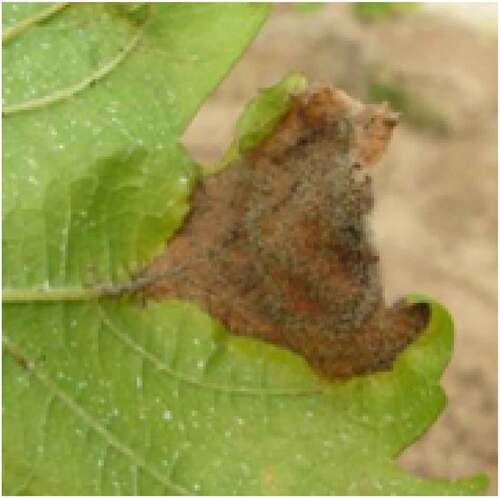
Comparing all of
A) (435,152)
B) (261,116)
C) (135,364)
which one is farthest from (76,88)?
(435,152)

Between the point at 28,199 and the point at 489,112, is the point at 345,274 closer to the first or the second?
the point at 28,199

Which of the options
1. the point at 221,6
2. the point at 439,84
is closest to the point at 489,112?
the point at 439,84

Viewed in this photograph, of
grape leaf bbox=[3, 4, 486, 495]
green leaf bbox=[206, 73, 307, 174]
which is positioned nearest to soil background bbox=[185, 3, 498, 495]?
grape leaf bbox=[3, 4, 486, 495]

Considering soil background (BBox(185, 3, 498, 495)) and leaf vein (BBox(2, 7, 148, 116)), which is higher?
leaf vein (BBox(2, 7, 148, 116))

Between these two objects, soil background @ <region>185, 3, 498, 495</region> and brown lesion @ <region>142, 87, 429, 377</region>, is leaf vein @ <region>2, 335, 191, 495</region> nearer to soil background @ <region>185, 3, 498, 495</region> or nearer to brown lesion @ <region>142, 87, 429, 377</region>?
brown lesion @ <region>142, 87, 429, 377</region>

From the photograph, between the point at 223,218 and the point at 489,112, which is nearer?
the point at 223,218

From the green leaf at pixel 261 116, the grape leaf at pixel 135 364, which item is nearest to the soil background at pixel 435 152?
→ the grape leaf at pixel 135 364

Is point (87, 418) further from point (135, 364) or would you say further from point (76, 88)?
point (76, 88)
